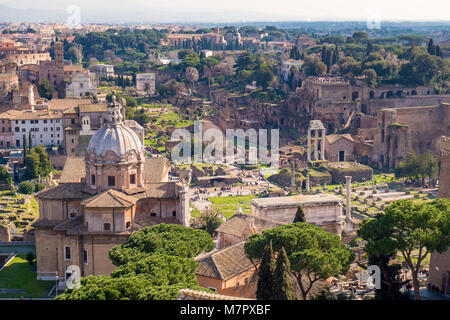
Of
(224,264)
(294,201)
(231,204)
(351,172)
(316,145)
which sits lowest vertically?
(231,204)

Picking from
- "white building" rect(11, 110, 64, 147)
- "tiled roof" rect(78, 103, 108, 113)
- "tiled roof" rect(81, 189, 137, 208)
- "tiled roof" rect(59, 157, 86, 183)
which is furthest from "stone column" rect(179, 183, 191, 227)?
"white building" rect(11, 110, 64, 147)

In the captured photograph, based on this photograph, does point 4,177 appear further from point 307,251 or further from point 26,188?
point 307,251

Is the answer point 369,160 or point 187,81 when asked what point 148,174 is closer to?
point 369,160

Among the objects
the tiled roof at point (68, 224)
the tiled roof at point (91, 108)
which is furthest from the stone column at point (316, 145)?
the tiled roof at point (68, 224)

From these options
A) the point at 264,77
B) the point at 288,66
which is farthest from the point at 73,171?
the point at 288,66

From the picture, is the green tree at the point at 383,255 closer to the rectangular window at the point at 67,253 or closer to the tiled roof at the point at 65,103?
the rectangular window at the point at 67,253

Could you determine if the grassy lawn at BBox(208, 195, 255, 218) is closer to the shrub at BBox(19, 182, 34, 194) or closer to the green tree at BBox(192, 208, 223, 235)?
the green tree at BBox(192, 208, 223, 235)
